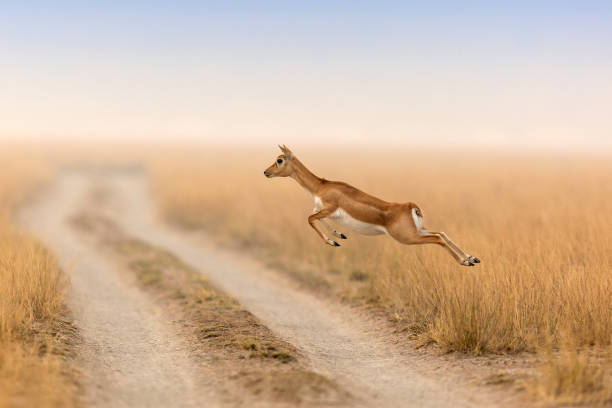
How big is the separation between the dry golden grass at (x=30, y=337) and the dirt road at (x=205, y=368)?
1.62 ft

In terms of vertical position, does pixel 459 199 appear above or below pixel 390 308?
above

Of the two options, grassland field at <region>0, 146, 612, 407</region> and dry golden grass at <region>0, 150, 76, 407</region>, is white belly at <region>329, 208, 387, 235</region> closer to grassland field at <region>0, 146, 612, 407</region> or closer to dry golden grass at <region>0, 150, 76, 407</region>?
grassland field at <region>0, 146, 612, 407</region>

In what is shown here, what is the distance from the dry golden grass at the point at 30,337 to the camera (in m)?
6.48

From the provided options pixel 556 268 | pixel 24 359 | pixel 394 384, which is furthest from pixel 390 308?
pixel 24 359

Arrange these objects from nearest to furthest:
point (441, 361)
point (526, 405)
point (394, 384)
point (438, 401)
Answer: point (526, 405) < point (438, 401) < point (394, 384) < point (441, 361)

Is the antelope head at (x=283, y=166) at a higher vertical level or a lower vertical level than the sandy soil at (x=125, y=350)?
higher

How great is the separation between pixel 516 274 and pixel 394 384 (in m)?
3.34

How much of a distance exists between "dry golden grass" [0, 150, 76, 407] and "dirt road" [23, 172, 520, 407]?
0.49 m

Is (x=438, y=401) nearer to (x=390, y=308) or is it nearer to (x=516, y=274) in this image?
(x=516, y=274)

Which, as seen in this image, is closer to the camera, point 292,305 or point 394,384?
point 394,384

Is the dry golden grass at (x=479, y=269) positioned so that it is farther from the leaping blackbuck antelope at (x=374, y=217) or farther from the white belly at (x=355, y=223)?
the white belly at (x=355, y=223)

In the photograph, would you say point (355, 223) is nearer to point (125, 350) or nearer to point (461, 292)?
point (461, 292)

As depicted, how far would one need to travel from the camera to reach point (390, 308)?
1181 cm

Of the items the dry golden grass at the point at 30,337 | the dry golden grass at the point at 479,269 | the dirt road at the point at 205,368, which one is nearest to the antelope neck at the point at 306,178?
the dirt road at the point at 205,368
